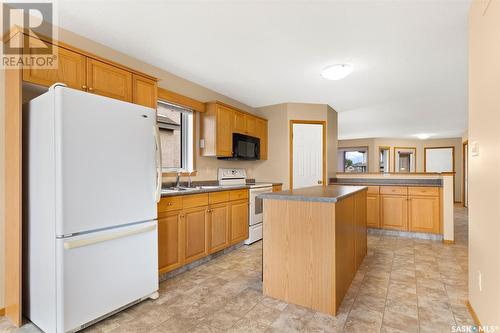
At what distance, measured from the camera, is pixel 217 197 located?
3.29 metres

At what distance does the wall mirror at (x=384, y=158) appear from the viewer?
31.8ft

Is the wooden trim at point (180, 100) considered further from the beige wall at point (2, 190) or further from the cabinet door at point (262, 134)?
the beige wall at point (2, 190)

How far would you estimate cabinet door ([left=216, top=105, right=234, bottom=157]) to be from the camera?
3.78 m

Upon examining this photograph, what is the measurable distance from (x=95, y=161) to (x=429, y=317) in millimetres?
2726

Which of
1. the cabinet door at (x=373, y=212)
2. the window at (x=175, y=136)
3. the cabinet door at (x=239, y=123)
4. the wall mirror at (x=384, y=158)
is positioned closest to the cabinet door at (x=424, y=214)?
the cabinet door at (x=373, y=212)

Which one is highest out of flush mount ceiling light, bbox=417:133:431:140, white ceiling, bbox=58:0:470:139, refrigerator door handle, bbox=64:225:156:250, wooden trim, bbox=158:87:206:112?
white ceiling, bbox=58:0:470:139

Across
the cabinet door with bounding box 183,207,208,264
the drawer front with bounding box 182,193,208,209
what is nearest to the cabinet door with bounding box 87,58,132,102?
the drawer front with bounding box 182,193,208,209

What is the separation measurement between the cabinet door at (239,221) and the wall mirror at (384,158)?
7.62 m

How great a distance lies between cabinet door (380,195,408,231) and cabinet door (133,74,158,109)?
409 cm

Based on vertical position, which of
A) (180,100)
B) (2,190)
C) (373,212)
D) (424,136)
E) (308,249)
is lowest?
(373,212)

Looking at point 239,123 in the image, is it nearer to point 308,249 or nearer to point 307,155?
point 307,155

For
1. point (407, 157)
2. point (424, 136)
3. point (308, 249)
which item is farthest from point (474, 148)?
point (407, 157)

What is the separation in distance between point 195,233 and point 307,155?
2.72 metres

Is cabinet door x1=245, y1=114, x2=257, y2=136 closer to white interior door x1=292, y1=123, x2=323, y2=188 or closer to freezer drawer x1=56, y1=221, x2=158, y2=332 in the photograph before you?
white interior door x1=292, y1=123, x2=323, y2=188
